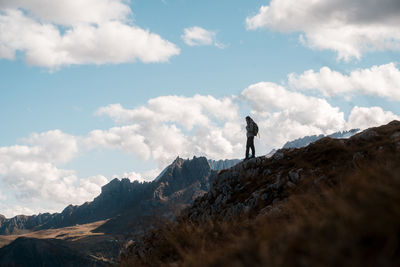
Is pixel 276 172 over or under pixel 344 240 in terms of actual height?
over

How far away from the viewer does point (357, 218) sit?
4.02 meters

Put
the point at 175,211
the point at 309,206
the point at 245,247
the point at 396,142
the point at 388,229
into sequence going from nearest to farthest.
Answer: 1. the point at 388,229
2. the point at 245,247
3. the point at 309,206
4. the point at 175,211
5. the point at 396,142

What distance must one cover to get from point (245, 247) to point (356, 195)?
6.11 ft

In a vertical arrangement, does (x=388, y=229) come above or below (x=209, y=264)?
above

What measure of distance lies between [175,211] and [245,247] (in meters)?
4.98

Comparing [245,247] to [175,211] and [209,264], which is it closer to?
[209,264]

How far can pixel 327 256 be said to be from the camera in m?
3.49

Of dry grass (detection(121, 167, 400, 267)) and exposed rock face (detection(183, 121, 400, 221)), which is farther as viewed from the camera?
exposed rock face (detection(183, 121, 400, 221))

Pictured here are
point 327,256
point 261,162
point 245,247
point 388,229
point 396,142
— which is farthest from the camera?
point 261,162

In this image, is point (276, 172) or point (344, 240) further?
point (276, 172)

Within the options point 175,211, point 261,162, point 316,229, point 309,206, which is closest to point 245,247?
point 316,229

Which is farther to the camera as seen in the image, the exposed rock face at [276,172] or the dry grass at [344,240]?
the exposed rock face at [276,172]

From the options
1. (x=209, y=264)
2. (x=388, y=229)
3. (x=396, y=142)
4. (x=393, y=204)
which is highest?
(x=396, y=142)

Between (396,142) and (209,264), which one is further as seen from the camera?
(396,142)
